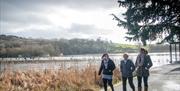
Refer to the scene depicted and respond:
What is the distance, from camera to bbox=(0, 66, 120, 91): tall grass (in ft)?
58.4

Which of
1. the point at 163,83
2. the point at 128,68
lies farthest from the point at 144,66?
the point at 163,83

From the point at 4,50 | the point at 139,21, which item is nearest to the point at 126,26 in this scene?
the point at 139,21

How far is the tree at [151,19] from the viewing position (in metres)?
13.6

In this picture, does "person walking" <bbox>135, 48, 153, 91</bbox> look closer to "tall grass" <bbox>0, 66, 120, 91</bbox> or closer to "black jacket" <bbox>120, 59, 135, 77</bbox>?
"black jacket" <bbox>120, 59, 135, 77</bbox>

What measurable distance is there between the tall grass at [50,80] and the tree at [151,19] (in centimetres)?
504

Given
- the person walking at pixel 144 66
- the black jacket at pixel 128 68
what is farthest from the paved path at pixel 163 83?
the person walking at pixel 144 66

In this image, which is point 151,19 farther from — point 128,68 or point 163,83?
point 163,83

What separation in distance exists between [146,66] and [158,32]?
6.04 ft

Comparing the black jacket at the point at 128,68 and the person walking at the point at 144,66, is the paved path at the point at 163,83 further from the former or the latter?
the person walking at the point at 144,66

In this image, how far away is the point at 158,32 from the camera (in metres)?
14.3

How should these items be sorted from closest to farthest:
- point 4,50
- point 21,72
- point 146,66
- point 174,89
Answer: point 146,66
point 174,89
point 21,72
point 4,50

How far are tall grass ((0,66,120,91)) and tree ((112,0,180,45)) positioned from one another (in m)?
5.04

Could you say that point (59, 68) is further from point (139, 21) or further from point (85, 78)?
point (139, 21)

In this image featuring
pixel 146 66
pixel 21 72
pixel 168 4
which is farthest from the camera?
pixel 21 72
